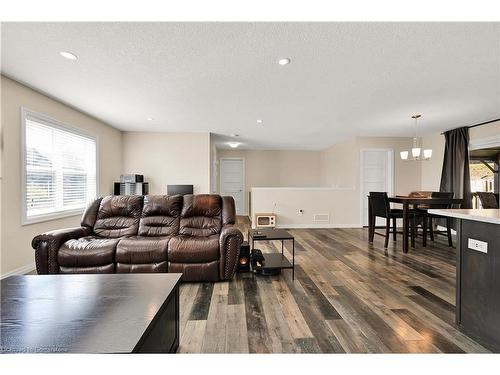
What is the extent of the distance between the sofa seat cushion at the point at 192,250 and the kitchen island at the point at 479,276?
2059mm

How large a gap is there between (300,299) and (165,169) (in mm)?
4406

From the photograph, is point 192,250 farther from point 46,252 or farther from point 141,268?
point 46,252

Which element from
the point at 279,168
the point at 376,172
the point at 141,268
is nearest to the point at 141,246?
the point at 141,268

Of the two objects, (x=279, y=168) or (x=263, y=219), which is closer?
(x=263, y=219)

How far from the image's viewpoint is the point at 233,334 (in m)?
1.66

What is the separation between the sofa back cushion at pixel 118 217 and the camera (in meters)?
2.98

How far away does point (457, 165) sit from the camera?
15.8 feet

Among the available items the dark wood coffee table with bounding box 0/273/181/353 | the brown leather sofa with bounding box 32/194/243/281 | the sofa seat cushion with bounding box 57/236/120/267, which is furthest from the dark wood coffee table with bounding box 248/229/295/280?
the sofa seat cushion with bounding box 57/236/120/267

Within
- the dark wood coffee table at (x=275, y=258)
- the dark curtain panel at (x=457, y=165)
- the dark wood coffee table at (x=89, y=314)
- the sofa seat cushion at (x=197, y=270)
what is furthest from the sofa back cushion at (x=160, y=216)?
the dark curtain panel at (x=457, y=165)

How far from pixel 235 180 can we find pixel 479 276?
7.18 m

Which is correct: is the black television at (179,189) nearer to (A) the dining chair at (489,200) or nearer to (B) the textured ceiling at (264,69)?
(B) the textured ceiling at (264,69)

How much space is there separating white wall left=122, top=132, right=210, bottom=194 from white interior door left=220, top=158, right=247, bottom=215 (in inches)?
110

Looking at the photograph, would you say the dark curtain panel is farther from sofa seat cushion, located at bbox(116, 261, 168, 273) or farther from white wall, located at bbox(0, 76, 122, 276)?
white wall, located at bbox(0, 76, 122, 276)

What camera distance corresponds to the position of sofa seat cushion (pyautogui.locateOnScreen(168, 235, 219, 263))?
8.27 feet
